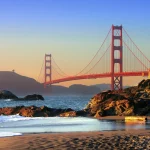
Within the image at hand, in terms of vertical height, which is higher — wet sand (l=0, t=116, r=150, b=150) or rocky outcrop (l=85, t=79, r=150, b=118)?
rocky outcrop (l=85, t=79, r=150, b=118)

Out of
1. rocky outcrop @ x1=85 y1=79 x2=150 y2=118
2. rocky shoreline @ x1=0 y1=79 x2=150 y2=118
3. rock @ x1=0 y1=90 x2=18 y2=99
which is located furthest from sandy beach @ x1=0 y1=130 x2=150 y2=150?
rock @ x1=0 y1=90 x2=18 y2=99

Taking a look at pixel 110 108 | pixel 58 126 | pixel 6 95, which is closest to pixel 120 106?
pixel 110 108

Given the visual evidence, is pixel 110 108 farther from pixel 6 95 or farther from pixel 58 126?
pixel 6 95

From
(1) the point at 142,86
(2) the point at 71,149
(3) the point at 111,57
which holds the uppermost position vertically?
(3) the point at 111,57

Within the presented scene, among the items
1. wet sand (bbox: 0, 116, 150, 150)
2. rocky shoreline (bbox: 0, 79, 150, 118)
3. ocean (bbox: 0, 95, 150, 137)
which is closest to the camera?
wet sand (bbox: 0, 116, 150, 150)

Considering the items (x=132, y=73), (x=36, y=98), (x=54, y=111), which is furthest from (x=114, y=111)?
(x=36, y=98)

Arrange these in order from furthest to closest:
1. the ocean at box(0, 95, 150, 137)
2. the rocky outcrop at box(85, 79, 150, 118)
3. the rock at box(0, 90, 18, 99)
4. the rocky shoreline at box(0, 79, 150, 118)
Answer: the rock at box(0, 90, 18, 99) → the rocky shoreline at box(0, 79, 150, 118) → the rocky outcrop at box(85, 79, 150, 118) → the ocean at box(0, 95, 150, 137)

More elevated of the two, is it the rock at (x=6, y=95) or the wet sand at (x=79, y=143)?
the rock at (x=6, y=95)

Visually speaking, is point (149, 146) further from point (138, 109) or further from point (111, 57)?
point (111, 57)

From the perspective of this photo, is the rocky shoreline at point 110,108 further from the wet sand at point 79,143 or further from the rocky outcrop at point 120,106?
the wet sand at point 79,143

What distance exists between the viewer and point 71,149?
13516 millimetres

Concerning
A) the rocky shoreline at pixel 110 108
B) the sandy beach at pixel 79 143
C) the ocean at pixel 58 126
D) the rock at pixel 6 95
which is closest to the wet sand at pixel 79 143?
the sandy beach at pixel 79 143

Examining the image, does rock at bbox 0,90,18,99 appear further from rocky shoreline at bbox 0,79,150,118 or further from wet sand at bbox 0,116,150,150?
wet sand at bbox 0,116,150,150

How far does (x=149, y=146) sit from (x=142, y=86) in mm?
29010
